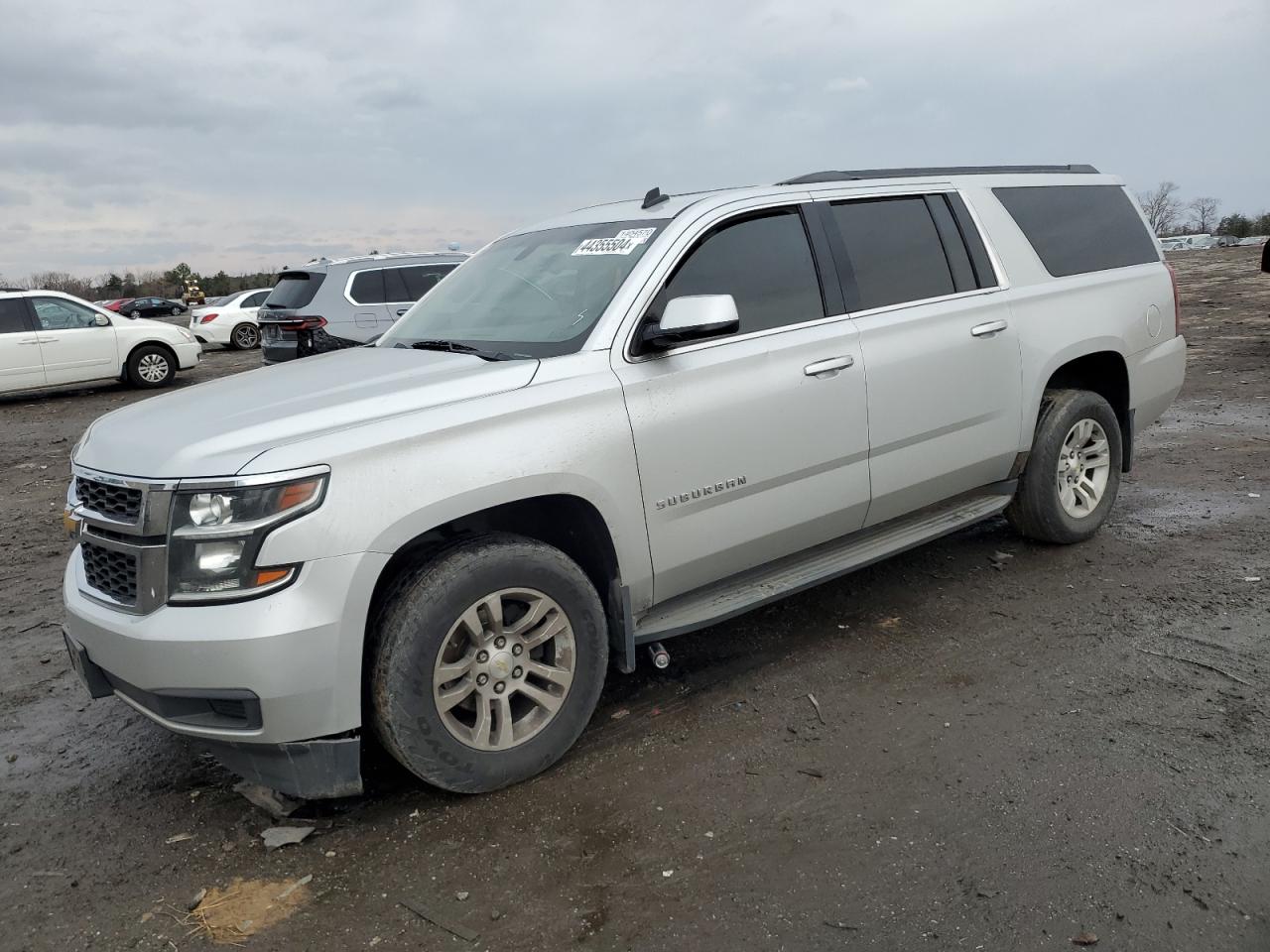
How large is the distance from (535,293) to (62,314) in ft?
46.4

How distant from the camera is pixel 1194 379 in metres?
10.9

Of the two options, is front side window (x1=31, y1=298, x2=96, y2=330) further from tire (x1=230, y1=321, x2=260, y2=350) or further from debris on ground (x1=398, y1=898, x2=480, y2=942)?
debris on ground (x1=398, y1=898, x2=480, y2=942)

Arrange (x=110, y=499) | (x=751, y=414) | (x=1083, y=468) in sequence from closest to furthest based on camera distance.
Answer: (x=110, y=499) → (x=751, y=414) → (x=1083, y=468)

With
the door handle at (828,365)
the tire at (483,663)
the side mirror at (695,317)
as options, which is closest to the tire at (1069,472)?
the door handle at (828,365)

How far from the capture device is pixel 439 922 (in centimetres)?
271

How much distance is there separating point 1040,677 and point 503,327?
2.56 meters

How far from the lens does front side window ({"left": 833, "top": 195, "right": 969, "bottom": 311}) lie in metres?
4.26

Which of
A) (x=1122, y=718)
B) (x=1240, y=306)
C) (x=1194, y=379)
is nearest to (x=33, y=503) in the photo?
(x=1122, y=718)

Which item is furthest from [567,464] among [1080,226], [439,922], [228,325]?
[228,325]

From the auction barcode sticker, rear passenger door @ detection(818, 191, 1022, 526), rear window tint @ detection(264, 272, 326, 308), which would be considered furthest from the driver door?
rear passenger door @ detection(818, 191, 1022, 526)

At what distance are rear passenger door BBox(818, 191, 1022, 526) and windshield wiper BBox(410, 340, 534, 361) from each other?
149cm

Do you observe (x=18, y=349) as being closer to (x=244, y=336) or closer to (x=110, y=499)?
(x=244, y=336)

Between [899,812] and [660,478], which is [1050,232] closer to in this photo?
[660,478]

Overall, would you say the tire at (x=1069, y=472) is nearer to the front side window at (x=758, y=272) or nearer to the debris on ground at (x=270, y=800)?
the front side window at (x=758, y=272)
